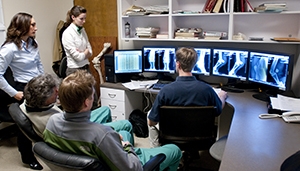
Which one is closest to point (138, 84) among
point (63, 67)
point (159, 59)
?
point (159, 59)

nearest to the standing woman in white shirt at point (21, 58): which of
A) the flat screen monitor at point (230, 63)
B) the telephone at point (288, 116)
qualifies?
the flat screen monitor at point (230, 63)

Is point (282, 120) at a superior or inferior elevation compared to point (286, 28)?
inferior

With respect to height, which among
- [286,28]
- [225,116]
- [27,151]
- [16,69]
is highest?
[286,28]

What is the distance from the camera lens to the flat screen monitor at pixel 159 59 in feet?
10.8

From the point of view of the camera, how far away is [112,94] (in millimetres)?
3348

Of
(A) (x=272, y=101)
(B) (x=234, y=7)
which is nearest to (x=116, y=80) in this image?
(B) (x=234, y=7)

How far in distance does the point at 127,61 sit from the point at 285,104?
74.8 inches

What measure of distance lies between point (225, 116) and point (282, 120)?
1236mm

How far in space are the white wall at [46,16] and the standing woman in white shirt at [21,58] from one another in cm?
101

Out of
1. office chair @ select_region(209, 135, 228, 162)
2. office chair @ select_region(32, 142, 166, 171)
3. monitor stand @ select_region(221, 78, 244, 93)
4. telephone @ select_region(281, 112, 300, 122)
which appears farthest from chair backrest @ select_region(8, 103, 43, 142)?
monitor stand @ select_region(221, 78, 244, 93)

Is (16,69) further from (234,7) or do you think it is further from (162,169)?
(234,7)

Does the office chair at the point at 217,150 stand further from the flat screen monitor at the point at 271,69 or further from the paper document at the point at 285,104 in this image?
the flat screen monitor at the point at 271,69

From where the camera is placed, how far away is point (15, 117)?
6.46 feet

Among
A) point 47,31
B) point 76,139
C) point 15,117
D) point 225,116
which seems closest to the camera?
point 76,139
